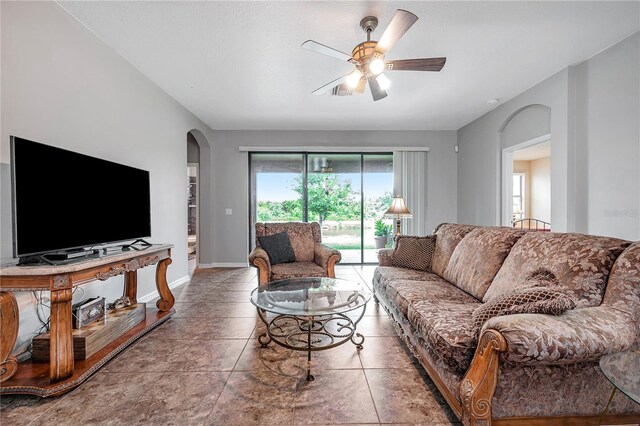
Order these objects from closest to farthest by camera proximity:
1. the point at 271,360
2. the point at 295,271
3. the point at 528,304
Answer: the point at 528,304, the point at 271,360, the point at 295,271

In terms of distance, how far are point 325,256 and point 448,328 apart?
182 centimetres

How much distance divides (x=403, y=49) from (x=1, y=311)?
3.51 m

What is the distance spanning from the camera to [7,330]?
5.22ft

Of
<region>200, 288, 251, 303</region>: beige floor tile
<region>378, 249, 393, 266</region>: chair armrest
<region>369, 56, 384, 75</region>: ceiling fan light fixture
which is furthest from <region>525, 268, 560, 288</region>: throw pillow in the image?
<region>200, 288, 251, 303</region>: beige floor tile

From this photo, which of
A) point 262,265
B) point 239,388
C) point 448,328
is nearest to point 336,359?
point 239,388

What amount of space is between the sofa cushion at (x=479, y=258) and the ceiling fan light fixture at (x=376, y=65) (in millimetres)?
1622

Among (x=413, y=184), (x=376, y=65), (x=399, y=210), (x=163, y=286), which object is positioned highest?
(x=376, y=65)

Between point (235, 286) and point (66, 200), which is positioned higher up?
point (66, 200)

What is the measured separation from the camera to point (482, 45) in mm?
Result: 2631

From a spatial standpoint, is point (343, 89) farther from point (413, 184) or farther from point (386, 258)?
point (413, 184)

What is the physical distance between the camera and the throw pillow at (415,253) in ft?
9.96

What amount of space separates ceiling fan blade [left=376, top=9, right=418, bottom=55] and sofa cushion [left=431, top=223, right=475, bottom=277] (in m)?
1.85

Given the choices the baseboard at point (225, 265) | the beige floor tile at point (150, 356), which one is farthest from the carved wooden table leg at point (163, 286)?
the baseboard at point (225, 265)

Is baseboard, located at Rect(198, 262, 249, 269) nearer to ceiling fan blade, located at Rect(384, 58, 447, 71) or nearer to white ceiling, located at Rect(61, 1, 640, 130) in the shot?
white ceiling, located at Rect(61, 1, 640, 130)
